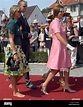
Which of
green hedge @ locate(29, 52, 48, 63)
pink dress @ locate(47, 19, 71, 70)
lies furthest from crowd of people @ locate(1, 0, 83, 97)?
green hedge @ locate(29, 52, 48, 63)

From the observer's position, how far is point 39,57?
12047 mm

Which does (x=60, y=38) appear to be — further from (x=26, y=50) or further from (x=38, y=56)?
(x=38, y=56)

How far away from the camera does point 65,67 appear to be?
5.64m

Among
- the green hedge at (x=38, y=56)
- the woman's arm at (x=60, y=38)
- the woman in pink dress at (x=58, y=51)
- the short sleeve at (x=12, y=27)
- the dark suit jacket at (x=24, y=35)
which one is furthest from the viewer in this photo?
the green hedge at (x=38, y=56)

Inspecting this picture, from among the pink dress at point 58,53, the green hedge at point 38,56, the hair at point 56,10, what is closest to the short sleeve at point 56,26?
the pink dress at point 58,53

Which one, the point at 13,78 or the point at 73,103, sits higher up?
the point at 13,78

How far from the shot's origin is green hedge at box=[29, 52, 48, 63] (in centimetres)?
1202

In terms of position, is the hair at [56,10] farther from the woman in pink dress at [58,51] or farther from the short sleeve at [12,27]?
the short sleeve at [12,27]

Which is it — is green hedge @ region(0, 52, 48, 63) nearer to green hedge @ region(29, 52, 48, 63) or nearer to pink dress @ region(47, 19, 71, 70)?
green hedge @ region(29, 52, 48, 63)

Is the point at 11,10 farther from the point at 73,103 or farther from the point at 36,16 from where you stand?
the point at 36,16

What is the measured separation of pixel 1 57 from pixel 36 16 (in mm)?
58042

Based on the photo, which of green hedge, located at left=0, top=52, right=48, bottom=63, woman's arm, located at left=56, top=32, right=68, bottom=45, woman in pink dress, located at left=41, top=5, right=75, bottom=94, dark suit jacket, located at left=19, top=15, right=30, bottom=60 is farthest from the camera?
green hedge, located at left=0, top=52, right=48, bottom=63

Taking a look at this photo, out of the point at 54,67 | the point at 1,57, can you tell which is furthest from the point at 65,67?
the point at 1,57

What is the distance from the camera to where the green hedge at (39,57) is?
39.4 feet
